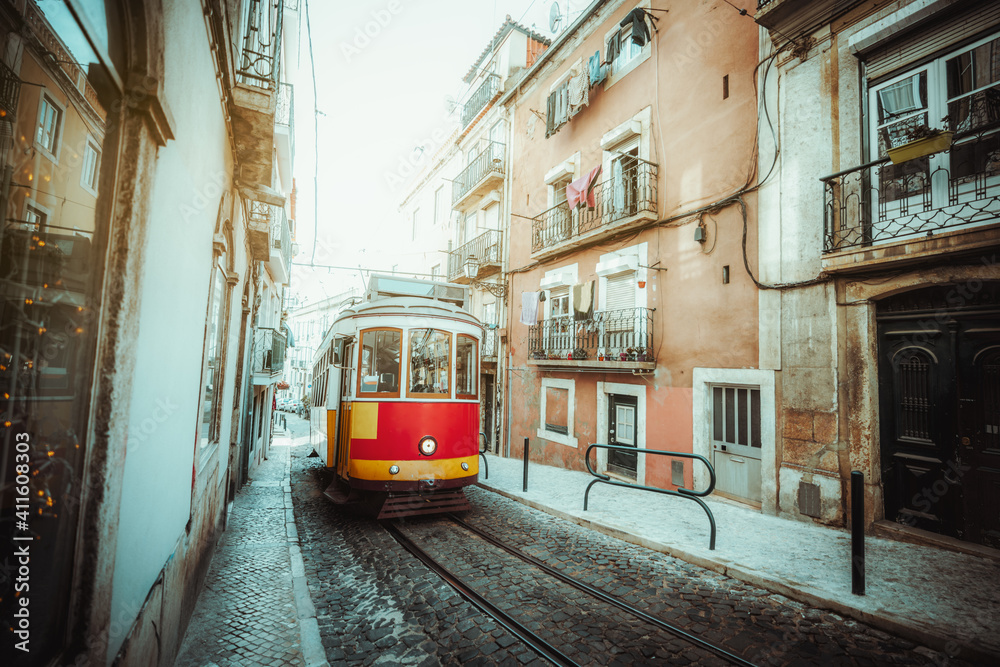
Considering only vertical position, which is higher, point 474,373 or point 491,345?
point 491,345

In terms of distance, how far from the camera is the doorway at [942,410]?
221 inches

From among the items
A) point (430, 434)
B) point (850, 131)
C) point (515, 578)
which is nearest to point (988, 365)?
point (850, 131)

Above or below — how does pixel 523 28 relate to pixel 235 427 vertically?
above

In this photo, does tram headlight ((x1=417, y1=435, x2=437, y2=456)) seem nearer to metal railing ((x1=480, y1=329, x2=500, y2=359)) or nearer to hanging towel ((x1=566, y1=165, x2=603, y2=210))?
hanging towel ((x1=566, y1=165, x2=603, y2=210))

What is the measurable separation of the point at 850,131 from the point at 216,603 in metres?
9.73

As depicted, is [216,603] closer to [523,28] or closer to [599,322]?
[599,322]

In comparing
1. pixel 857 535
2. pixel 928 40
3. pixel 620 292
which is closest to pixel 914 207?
pixel 928 40

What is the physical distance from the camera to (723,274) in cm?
857

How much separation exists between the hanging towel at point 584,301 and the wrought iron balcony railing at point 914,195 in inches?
207

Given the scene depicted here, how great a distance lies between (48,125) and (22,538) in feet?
4.26

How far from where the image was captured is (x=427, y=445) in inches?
264

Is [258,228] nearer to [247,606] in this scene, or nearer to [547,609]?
[247,606]

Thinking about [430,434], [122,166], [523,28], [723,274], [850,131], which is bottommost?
[430,434]

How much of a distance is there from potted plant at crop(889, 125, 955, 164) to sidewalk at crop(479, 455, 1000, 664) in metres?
4.72
